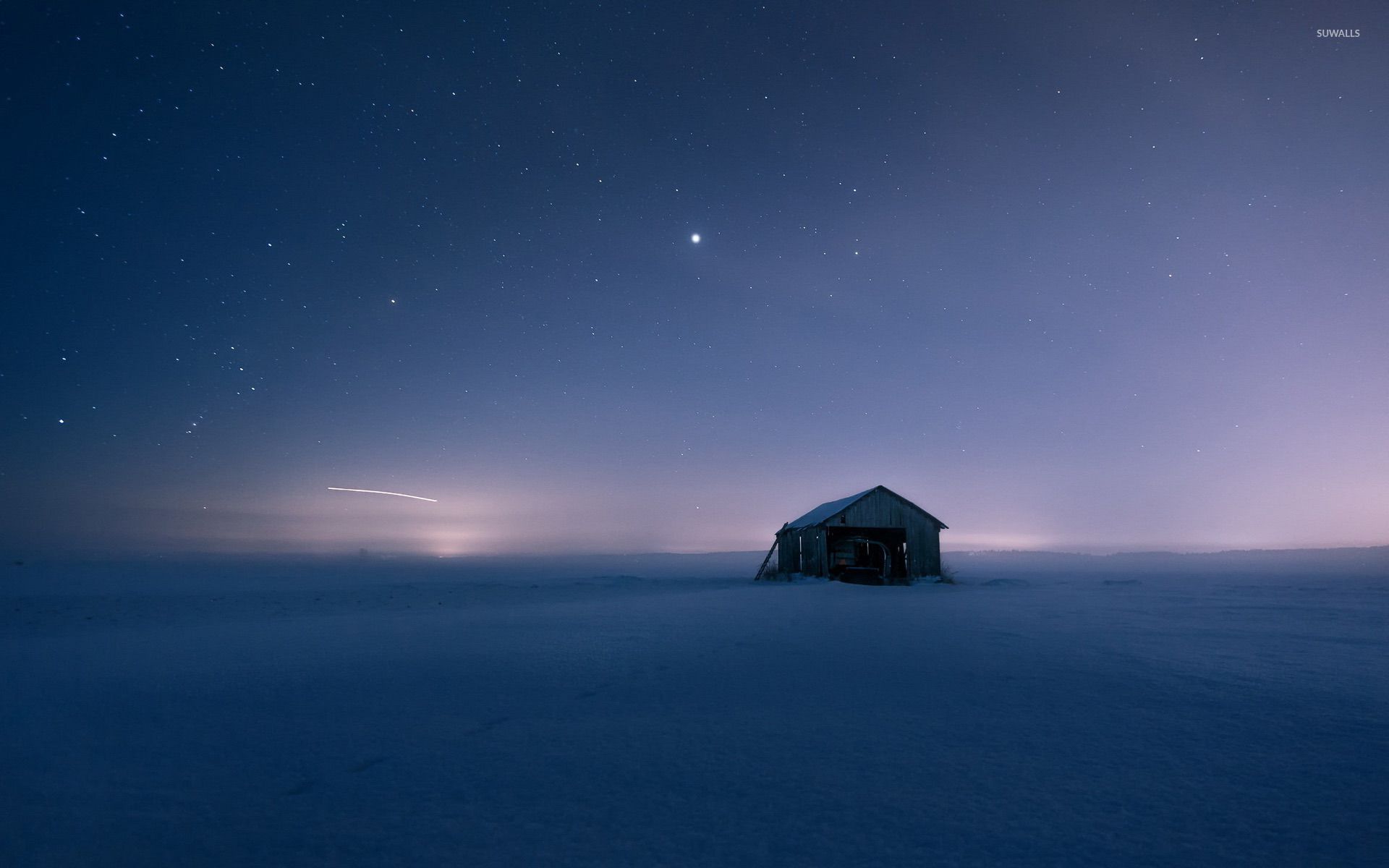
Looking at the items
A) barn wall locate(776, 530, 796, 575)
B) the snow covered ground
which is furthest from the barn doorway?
the snow covered ground

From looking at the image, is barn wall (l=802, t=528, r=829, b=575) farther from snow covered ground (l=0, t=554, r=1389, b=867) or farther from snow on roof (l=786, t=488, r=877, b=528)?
snow covered ground (l=0, t=554, r=1389, b=867)

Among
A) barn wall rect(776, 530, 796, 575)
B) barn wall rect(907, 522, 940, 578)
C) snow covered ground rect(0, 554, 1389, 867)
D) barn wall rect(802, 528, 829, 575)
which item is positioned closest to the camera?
snow covered ground rect(0, 554, 1389, 867)

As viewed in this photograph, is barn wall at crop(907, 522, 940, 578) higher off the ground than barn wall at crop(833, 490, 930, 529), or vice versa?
barn wall at crop(833, 490, 930, 529)

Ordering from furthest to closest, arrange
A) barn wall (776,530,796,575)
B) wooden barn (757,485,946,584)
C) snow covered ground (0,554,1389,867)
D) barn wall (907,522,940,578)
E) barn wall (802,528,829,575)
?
barn wall (776,530,796,575) < barn wall (802,528,829,575) < barn wall (907,522,940,578) < wooden barn (757,485,946,584) < snow covered ground (0,554,1389,867)

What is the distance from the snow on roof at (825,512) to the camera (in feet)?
107

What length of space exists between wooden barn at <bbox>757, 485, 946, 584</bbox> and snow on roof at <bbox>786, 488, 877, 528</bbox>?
0.04 metres

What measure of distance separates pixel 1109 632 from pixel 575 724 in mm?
11834

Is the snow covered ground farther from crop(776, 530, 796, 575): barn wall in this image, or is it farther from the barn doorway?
crop(776, 530, 796, 575): barn wall

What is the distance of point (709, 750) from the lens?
533 cm

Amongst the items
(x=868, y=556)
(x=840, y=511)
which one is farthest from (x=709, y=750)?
(x=868, y=556)

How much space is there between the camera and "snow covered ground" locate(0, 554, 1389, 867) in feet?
12.1

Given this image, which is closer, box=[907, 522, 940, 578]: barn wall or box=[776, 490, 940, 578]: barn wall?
box=[776, 490, 940, 578]: barn wall

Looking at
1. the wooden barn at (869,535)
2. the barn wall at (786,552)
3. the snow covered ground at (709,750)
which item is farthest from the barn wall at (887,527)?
the snow covered ground at (709,750)

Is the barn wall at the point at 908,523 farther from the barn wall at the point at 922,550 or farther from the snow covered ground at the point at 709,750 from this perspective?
the snow covered ground at the point at 709,750
